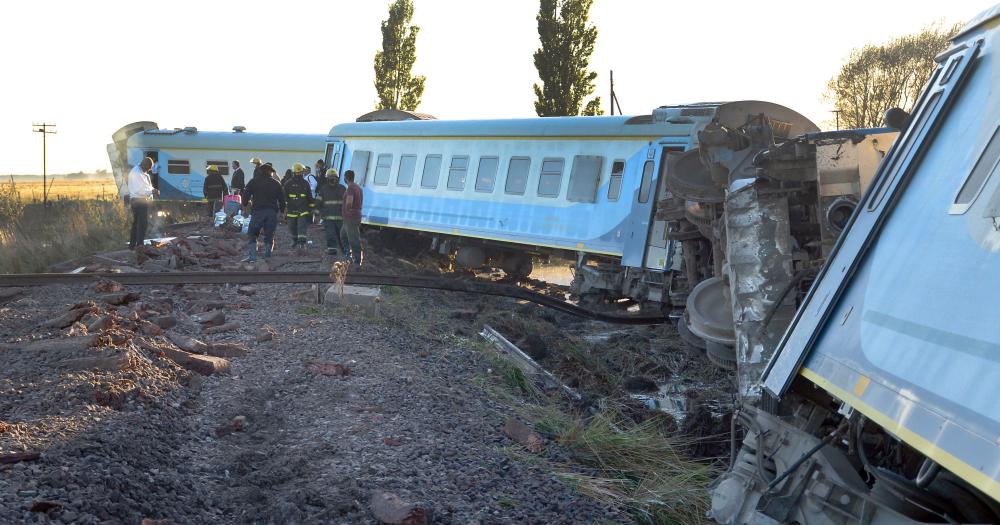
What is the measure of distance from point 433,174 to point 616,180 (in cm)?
521

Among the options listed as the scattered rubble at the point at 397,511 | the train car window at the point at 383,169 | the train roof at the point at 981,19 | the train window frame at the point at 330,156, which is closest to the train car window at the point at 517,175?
the train car window at the point at 383,169

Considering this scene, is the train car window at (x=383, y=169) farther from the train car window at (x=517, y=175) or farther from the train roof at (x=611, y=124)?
the train car window at (x=517, y=175)

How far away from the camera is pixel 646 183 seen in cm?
1388

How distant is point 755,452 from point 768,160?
204 cm

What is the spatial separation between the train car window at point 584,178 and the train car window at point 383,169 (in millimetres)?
6007

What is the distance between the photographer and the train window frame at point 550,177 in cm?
1552

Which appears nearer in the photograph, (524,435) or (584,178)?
(524,435)

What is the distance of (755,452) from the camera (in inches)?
175

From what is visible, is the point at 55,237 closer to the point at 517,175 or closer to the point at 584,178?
the point at 517,175

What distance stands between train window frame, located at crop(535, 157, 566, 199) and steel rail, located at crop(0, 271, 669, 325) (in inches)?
87.8

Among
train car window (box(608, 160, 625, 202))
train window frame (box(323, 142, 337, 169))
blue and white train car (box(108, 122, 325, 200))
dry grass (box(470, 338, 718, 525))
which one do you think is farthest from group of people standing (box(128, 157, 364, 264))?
blue and white train car (box(108, 122, 325, 200))

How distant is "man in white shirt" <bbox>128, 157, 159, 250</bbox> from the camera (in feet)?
50.8

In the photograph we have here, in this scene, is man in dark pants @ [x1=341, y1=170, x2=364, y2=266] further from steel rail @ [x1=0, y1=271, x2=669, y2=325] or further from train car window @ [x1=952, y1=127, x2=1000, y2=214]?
train car window @ [x1=952, y1=127, x2=1000, y2=214]

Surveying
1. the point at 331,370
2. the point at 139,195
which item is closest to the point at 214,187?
the point at 139,195
